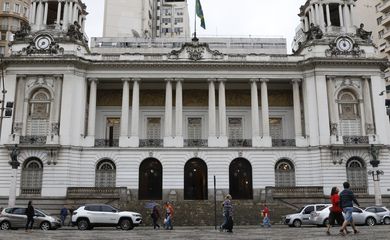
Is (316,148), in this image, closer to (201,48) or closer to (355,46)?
(355,46)

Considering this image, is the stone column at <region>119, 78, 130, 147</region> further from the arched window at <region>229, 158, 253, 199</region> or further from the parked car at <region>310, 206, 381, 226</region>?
the parked car at <region>310, 206, 381, 226</region>

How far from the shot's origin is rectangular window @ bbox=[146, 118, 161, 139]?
43812mm

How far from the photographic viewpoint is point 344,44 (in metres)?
42.0

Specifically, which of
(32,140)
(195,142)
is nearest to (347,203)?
(195,142)

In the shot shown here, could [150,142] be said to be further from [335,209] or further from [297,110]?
[335,209]

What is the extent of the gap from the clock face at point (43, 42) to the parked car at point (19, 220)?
768 inches

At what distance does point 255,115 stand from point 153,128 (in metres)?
10.4

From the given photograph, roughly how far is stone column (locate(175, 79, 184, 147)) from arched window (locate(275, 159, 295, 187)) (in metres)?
9.41

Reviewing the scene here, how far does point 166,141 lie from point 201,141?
11.5ft

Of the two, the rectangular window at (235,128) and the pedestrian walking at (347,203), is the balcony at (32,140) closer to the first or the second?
the rectangular window at (235,128)

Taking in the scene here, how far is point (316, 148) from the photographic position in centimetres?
3972

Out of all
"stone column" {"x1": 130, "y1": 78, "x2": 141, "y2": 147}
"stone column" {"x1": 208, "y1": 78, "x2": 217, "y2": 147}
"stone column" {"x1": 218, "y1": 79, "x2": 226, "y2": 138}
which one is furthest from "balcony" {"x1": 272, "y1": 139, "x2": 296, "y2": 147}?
"stone column" {"x1": 130, "y1": 78, "x2": 141, "y2": 147}

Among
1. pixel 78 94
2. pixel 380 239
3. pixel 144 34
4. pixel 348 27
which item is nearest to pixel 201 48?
pixel 78 94

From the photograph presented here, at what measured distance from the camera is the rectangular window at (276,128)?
43.9m
